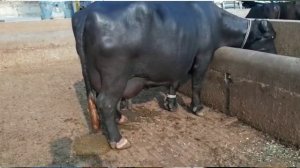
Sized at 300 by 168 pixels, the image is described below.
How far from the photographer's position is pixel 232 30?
485 centimetres

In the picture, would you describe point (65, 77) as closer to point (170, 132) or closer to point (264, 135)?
point (170, 132)

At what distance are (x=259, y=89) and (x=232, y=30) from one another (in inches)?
44.8

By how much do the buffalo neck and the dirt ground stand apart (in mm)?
980

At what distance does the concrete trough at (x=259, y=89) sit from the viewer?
144 inches

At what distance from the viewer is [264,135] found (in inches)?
158

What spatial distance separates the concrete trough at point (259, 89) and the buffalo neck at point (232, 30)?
234 millimetres

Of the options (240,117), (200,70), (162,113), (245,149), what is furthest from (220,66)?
(245,149)

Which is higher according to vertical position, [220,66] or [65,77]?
[220,66]

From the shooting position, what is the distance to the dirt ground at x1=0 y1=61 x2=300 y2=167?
139 inches

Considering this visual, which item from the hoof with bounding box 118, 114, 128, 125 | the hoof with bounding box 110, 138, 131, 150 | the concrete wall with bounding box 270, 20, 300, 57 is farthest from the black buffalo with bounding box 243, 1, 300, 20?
the hoof with bounding box 110, 138, 131, 150

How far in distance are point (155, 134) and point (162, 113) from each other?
75 cm

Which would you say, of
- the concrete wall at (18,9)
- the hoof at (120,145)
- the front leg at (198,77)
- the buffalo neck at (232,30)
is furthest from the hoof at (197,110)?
the concrete wall at (18,9)

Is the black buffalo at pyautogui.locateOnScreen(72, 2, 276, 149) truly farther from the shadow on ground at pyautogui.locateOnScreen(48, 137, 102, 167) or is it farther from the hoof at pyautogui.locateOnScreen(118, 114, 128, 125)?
the hoof at pyautogui.locateOnScreen(118, 114, 128, 125)

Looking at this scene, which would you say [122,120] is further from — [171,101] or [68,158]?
[68,158]
